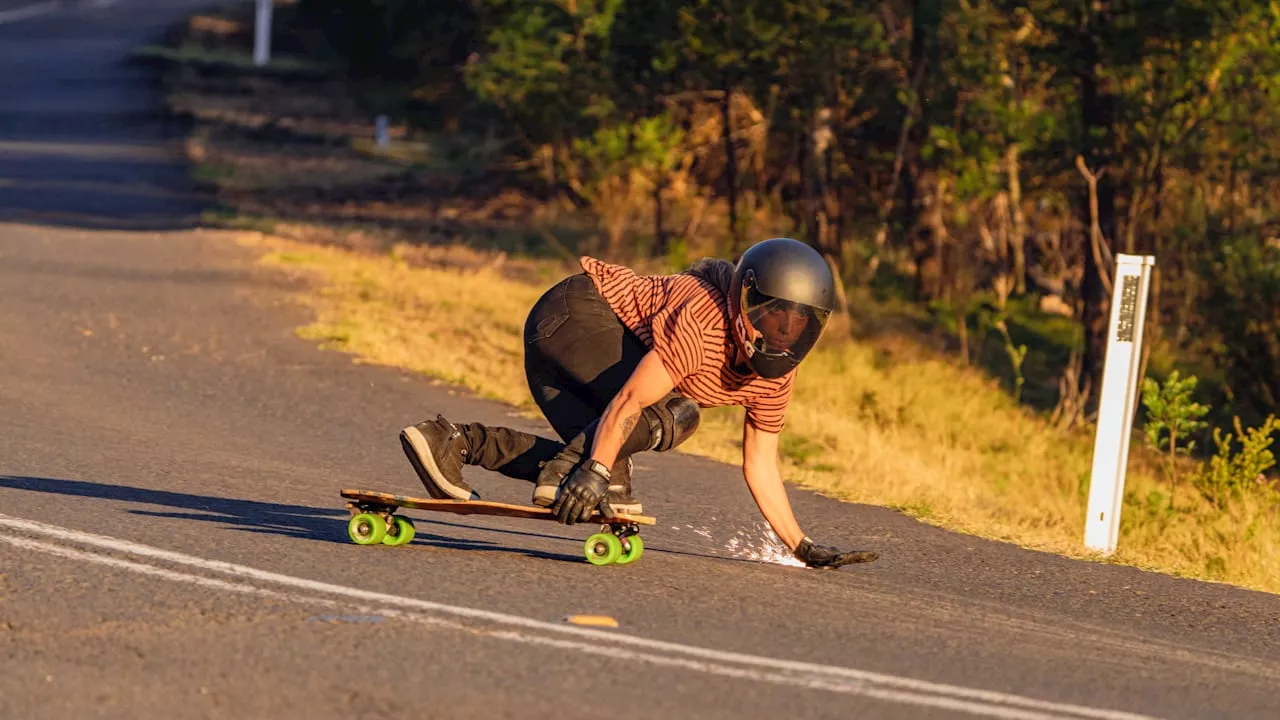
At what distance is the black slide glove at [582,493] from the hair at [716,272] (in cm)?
85

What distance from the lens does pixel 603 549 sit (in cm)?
732

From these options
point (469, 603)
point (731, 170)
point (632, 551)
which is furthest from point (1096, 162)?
point (469, 603)

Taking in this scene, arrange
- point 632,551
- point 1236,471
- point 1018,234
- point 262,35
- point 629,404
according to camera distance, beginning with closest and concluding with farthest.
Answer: point 629,404 → point 632,551 → point 1236,471 → point 1018,234 → point 262,35

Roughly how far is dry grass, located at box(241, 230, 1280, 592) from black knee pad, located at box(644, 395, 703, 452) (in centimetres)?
283

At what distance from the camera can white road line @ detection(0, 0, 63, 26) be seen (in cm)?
5628

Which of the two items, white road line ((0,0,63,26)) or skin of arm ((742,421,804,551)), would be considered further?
white road line ((0,0,63,26))

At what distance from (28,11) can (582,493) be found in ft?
186

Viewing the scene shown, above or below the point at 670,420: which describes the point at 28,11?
above

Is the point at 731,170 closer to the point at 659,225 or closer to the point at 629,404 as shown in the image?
the point at 659,225

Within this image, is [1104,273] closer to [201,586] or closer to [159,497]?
[159,497]

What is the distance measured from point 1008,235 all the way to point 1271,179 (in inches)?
255

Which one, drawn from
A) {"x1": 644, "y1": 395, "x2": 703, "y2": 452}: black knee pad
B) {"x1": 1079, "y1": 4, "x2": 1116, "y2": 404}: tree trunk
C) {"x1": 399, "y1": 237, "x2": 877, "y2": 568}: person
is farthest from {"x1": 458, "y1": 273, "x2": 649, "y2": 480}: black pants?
{"x1": 1079, "y1": 4, "x2": 1116, "y2": 404}: tree trunk

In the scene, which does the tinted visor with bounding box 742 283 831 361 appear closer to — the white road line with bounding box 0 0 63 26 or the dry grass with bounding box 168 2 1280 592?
the dry grass with bounding box 168 2 1280 592

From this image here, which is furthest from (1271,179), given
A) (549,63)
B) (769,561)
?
(769,561)
